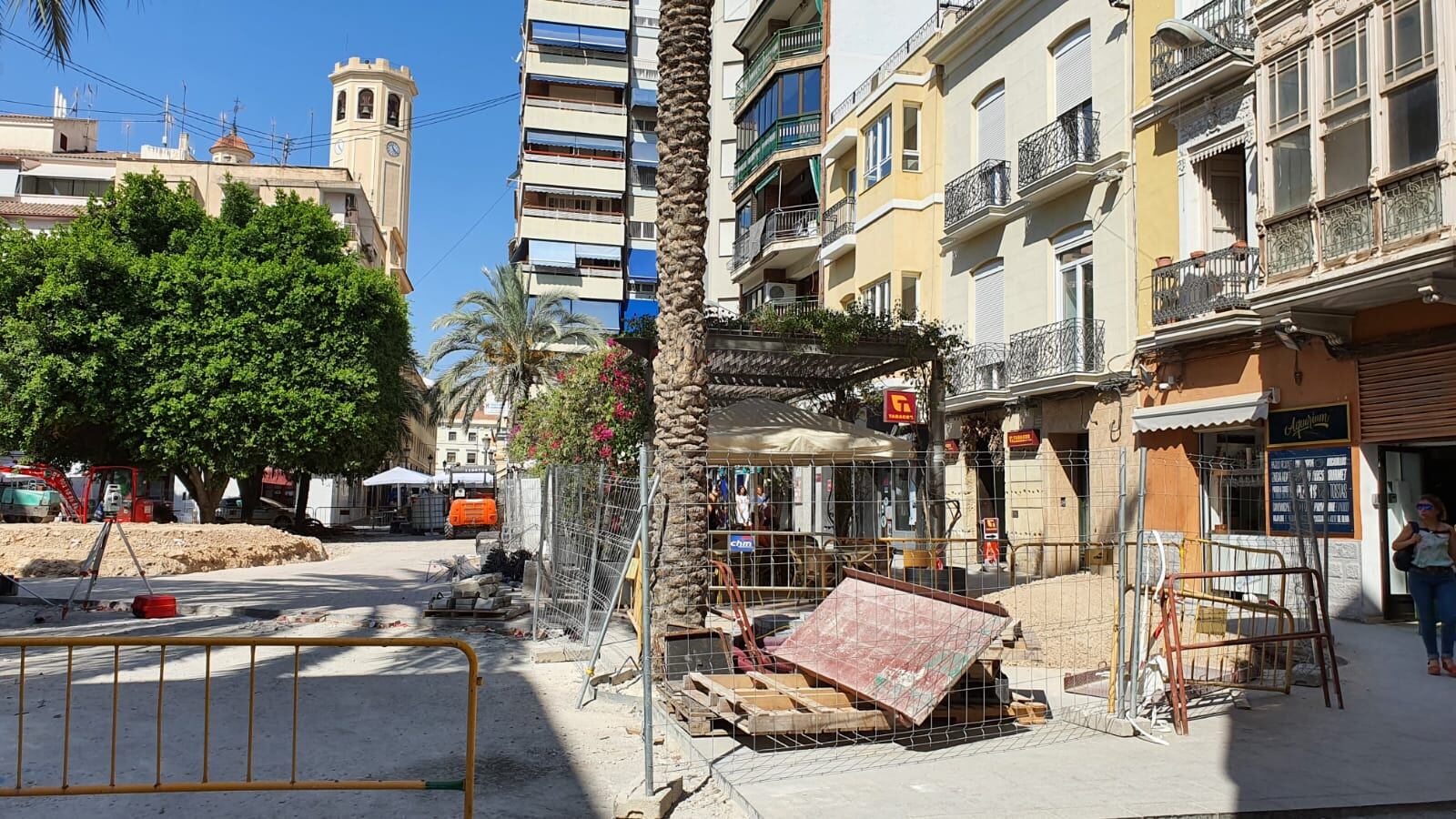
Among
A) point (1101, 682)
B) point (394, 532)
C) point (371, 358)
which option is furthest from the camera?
point (394, 532)

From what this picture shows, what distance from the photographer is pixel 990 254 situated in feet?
71.4

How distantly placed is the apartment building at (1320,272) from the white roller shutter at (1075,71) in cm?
240

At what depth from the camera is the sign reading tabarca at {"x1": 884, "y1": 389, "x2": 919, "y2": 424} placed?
68.0 ft

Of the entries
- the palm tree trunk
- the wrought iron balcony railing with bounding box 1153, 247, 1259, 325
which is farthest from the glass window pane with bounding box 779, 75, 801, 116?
the palm tree trunk

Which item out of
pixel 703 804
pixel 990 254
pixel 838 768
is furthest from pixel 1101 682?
pixel 990 254

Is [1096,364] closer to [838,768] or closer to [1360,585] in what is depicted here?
[1360,585]

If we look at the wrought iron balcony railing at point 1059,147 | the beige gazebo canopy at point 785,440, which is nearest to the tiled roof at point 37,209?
the wrought iron balcony railing at point 1059,147

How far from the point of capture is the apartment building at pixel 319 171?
57750 millimetres

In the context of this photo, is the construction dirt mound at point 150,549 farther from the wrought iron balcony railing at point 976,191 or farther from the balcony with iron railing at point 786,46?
the balcony with iron railing at point 786,46

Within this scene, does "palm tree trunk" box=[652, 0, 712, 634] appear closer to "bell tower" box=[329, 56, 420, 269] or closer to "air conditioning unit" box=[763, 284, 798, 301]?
"air conditioning unit" box=[763, 284, 798, 301]

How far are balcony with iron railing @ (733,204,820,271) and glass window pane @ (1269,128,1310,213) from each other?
1671 centimetres

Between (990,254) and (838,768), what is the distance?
56.5 ft

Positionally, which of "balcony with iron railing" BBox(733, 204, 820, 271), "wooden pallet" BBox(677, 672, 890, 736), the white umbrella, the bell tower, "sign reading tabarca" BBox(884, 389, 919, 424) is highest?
the bell tower

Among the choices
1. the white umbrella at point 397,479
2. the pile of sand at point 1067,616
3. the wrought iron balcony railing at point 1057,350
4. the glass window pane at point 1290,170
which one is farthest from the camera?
the white umbrella at point 397,479
